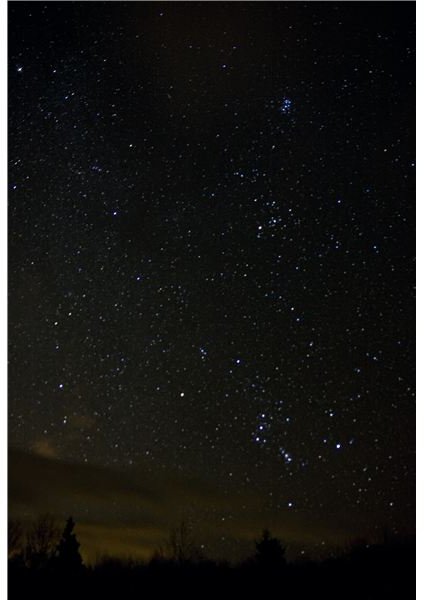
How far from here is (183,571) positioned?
2.37 metres

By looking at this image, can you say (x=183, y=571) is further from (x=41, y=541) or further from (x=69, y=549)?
(x=41, y=541)

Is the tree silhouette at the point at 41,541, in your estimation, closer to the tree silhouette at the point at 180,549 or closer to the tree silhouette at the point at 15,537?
the tree silhouette at the point at 15,537

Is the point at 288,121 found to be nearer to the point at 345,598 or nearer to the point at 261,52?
the point at 261,52

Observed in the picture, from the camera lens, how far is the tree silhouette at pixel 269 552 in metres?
2.29

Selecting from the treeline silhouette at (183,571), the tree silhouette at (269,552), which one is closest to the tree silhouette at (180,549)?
the treeline silhouette at (183,571)

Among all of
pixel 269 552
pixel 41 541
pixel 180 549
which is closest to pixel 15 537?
pixel 41 541

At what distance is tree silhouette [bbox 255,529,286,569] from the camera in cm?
229

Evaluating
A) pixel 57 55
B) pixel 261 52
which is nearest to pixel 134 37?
pixel 57 55

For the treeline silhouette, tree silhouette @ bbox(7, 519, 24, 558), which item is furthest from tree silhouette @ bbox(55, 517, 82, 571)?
tree silhouette @ bbox(7, 519, 24, 558)

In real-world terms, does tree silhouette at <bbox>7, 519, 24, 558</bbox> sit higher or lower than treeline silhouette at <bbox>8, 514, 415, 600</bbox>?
higher

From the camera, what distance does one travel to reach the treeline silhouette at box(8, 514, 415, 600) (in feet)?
7.46

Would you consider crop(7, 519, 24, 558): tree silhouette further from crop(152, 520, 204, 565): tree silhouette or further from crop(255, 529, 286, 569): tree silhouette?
crop(255, 529, 286, 569): tree silhouette

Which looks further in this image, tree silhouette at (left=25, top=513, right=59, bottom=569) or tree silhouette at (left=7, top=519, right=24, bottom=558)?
tree silhouette at (left=25, top=513, right=59, bottom=569)

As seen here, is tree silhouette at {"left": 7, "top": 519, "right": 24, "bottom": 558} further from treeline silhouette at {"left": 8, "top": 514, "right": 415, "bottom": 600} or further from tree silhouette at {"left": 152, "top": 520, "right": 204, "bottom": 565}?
tree silhouette at {"left": 152, "top": 520, "right": 204, "bottom": 565}
